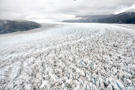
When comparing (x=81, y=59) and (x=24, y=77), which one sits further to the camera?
(x=81, y=59)

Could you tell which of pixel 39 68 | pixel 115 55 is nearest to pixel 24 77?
pixel 39 68

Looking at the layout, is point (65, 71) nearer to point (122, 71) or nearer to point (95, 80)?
point (95, 80)

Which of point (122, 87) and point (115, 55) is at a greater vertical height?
point (115, 55)

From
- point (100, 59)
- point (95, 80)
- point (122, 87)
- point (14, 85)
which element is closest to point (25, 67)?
point (14, 85)

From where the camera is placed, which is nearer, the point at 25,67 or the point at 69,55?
the point at 25,67

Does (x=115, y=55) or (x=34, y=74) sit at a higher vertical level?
(x=115, y=55)

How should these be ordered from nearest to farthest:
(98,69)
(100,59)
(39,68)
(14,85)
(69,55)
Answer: (14,85) → (98,69) → (39,68) → (100,59) → (69,55)

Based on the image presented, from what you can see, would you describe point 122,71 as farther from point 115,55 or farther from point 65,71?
point 65,71

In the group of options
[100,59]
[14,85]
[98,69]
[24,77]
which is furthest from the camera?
[100,59]

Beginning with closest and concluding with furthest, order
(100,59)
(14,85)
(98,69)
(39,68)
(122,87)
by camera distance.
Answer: (122,87) → (14,85) → (98,69) → (39,68) → (100,59)
